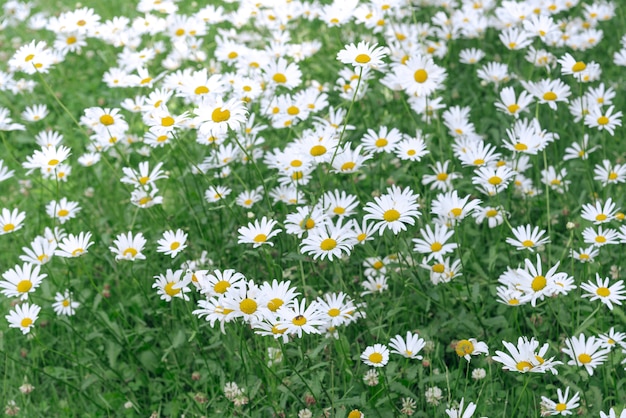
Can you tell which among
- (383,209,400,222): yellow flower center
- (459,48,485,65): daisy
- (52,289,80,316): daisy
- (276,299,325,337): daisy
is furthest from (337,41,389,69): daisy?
(459,48,485,65): daisy

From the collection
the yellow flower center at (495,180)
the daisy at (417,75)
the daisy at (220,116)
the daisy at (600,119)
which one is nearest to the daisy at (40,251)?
the daisy at (220,116)

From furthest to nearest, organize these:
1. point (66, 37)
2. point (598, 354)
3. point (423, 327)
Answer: point (66, 37) < point (423, 327) < point (598, 354)

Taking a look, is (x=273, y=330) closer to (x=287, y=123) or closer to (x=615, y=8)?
(x=287, y=123)

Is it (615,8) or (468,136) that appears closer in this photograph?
(468,136)

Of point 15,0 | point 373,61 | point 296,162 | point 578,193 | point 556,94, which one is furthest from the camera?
point 15,0

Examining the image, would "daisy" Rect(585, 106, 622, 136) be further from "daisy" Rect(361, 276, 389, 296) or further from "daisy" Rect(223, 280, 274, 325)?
"daisy" Rect(223, 280, 274, 325)

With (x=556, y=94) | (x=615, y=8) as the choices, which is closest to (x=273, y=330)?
(x=556, y=94)

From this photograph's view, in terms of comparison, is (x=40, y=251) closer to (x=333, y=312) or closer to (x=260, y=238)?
(x=260, y=238)
